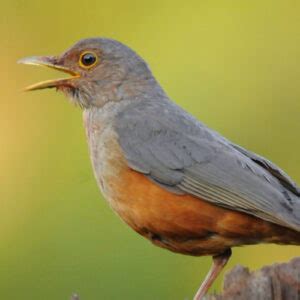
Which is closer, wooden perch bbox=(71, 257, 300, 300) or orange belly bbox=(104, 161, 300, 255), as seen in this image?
wooden perch bbox=(71, 257, 300, 300)

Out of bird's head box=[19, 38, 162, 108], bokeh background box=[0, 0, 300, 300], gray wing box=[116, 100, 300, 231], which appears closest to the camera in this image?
gray wing box=[116, 100, 300, 231]

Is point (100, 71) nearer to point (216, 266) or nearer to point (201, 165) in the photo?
point (201, 165)

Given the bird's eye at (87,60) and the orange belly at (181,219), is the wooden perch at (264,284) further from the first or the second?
the bird's eye at (87,60)

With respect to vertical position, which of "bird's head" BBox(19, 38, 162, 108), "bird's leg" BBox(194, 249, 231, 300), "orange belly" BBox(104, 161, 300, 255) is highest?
"bird's head" BBox(19, 38, 162, 108)

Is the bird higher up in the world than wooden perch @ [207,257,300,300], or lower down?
higher up

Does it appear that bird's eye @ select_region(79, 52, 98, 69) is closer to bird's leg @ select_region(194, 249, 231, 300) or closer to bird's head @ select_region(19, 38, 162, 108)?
bird's head @ select_region(19, 38, 162, 108)

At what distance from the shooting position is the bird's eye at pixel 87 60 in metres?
11.0

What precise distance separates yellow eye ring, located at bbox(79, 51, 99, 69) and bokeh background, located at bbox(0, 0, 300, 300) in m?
1.59

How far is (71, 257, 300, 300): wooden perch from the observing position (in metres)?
8.52

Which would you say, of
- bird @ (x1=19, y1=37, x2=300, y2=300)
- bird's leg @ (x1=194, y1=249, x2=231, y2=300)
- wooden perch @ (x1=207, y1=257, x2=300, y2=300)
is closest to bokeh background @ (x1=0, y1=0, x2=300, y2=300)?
bird's leg @ (x1=194, y1=249, x2=231, y2=300)

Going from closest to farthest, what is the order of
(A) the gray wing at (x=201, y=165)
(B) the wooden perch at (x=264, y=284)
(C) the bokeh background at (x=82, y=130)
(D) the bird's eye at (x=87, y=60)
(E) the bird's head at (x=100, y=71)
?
(B) the wooden perch at (x=264, y=284) < (A) the gray wing at (x=201, y=165) < (E) the bird's head at (x=100, y=71) < (D) the bird's eye at (x=87, y=60) < (C) the bokeh background at (x=82, y=130)

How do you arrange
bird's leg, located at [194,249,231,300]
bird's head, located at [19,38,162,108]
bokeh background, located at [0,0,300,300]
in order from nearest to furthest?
bird's leg, located at [194,249,231,300], bird's head, located at [19,38,162,108], bokeh background, located at [0,0,300,300]

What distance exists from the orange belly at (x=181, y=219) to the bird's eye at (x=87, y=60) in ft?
3.53

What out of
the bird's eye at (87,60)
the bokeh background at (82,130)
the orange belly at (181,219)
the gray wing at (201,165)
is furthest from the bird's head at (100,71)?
the bokeh background at (82,130)
